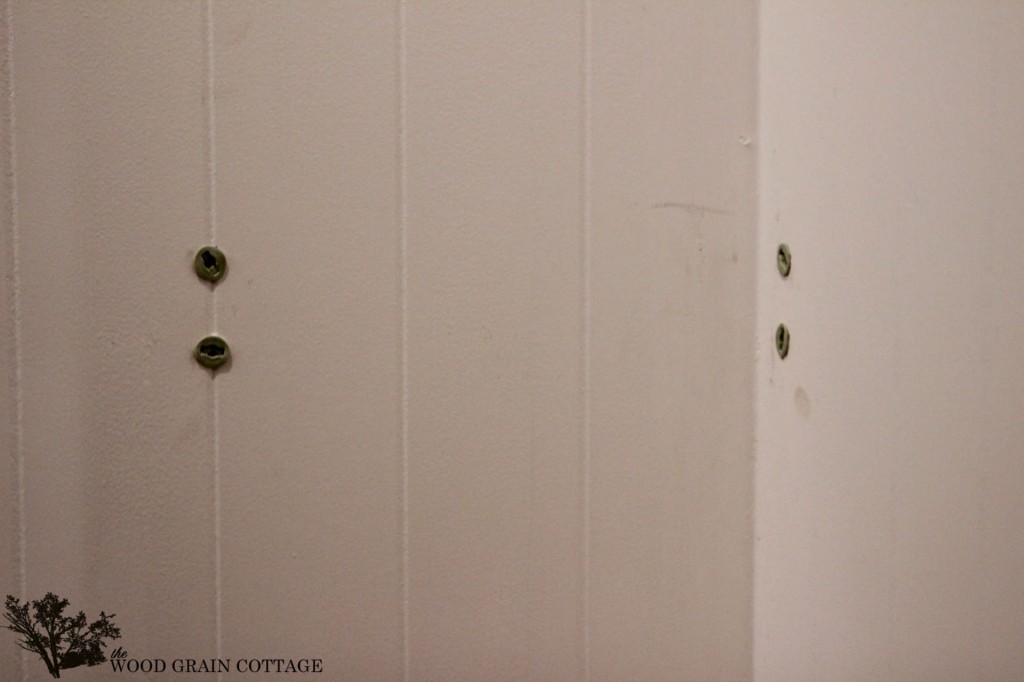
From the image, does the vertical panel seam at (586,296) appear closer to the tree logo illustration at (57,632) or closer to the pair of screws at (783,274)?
the pair of screws at (783,274)

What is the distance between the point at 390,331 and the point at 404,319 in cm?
2

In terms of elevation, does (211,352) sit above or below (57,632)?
above

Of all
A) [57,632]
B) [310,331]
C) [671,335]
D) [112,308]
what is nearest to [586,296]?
[671,335]

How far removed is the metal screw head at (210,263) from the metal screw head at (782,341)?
1.69 ft

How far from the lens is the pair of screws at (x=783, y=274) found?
764mm

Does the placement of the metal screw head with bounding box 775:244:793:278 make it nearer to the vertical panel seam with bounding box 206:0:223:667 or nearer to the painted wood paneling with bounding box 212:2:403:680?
the painted wood paneling with bounding box 212:2:403:680

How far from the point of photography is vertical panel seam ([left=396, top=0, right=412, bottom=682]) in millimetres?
758

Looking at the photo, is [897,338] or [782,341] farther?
[782,341]

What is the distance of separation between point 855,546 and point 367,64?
1.97 ft

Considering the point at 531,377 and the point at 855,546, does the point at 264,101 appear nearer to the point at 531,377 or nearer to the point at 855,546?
the point at 531,377

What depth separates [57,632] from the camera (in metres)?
0.74

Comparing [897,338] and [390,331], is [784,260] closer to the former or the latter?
[897,338]

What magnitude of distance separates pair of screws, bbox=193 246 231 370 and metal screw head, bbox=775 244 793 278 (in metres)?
0.51

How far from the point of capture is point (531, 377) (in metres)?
0.79
